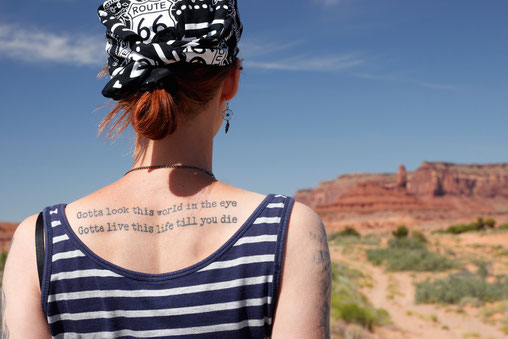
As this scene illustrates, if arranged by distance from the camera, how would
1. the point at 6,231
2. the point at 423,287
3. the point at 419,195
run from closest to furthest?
the point at 423,287, the point at 6,231, the point at 419,195

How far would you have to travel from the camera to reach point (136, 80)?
141cm

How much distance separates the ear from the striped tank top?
40 centimetres

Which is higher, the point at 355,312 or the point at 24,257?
the point at 24,257

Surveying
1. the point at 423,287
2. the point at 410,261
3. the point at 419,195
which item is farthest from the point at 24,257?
the point at 419,195

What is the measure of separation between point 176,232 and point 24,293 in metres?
0.50

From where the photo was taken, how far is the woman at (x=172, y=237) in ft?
4.38

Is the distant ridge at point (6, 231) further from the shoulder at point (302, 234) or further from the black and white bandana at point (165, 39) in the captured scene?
the shoulder at point (302, 234)

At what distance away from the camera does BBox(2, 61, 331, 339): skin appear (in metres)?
1.35

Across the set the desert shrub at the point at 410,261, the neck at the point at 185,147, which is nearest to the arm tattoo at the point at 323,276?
the neck at the point at 185,147

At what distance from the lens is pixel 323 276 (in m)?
1.38

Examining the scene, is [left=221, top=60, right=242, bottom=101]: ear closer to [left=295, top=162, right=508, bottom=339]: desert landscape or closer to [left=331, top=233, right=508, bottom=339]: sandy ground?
[left=295, top=162, right=508, bottom=339]: desert landscape

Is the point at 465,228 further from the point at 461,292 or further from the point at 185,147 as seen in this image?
the point at 185,147

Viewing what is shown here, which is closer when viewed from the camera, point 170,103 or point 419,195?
point 170,103

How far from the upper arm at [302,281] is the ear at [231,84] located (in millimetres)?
459
